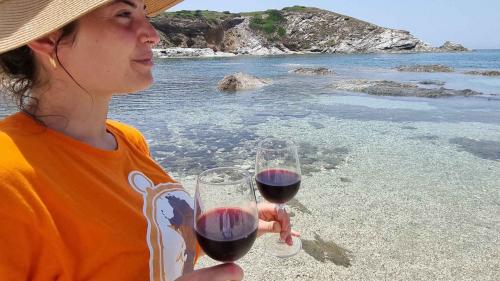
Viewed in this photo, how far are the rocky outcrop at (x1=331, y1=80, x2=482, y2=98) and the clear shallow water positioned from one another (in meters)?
1.08

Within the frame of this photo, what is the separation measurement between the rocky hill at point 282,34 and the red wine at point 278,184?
77.1 m

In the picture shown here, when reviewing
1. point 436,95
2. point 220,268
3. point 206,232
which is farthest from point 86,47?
point 436,95

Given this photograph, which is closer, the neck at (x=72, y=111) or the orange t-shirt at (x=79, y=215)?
the orange t-shirt at (x=79, y=215)

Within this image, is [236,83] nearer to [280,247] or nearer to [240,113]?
[240,113]

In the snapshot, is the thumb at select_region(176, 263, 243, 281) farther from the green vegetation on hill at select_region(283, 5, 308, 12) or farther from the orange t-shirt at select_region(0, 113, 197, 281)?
the green vegetation on hill at select_region(283, 5, 308, 12)

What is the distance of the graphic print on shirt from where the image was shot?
1.44m

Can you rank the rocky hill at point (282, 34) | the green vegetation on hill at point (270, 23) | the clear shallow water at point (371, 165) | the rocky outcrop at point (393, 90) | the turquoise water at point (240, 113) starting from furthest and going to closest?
the green vegetation on hill at point (270, 23)
the rocky hill at point (282, 34)
the rocky outcrop at point (393, 90)
the turquoise water at point (240, 113)
the clear shallow water at point (371, 165)

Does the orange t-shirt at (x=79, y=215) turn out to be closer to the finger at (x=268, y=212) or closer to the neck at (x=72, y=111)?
the neck at (x=72, y=111)

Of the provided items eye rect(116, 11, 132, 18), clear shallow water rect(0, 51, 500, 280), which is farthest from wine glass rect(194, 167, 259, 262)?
clear shallow water rect(0, 51, 500, 280)

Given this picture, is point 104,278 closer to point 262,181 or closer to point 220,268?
point 220,268

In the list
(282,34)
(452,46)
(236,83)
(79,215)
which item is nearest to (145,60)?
(79,215)

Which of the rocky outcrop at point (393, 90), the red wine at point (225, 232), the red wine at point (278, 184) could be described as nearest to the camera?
the red wine at point (225, 232)

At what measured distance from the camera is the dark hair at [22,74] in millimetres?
1555

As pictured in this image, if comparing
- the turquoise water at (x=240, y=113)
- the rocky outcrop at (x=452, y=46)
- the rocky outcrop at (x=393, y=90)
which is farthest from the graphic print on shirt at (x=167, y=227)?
the rocky outcrop at (x=452, y=46)
